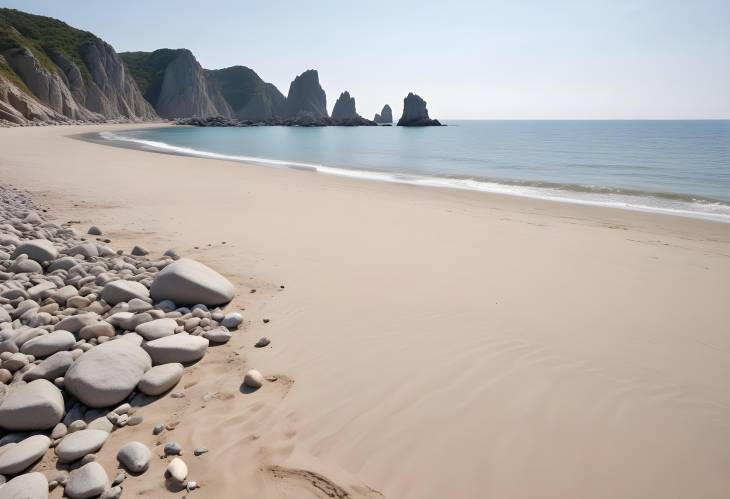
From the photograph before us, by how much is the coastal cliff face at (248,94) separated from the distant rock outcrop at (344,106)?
22.8m

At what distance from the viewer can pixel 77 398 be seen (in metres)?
3.37

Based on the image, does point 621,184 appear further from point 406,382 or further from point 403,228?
point 406,382

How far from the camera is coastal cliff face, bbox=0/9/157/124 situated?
6262 cm

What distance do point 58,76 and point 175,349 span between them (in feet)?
312

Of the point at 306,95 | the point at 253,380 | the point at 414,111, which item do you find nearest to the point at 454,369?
the point at 253,380

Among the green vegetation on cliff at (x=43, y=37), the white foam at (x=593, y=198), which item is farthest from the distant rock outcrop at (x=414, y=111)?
the white foam at (x=593, y=198)

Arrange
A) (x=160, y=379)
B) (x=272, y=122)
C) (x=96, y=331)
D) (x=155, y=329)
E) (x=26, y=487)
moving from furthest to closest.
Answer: (x=272, y=122)
(x=155, y=329)
(x=96, y=331)
(x=160, y=379)
(x=26, y=487)

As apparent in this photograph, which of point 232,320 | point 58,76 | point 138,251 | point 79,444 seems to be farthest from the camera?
point 58,76

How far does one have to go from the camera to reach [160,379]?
11.8ft

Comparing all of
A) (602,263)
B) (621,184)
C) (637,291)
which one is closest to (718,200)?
(621,184)

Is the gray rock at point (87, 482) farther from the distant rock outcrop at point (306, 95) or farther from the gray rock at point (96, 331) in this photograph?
the distant rock outcrop at point (306, 95)

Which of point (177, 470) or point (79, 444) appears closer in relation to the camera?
point (177, 470)

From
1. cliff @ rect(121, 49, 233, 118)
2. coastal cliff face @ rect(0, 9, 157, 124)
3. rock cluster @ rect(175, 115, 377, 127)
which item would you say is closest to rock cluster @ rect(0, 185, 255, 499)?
coastal cliff face @ rect(0, 9, 157, 124)

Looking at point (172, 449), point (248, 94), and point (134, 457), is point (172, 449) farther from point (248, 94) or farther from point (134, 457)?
point (248, 94)
